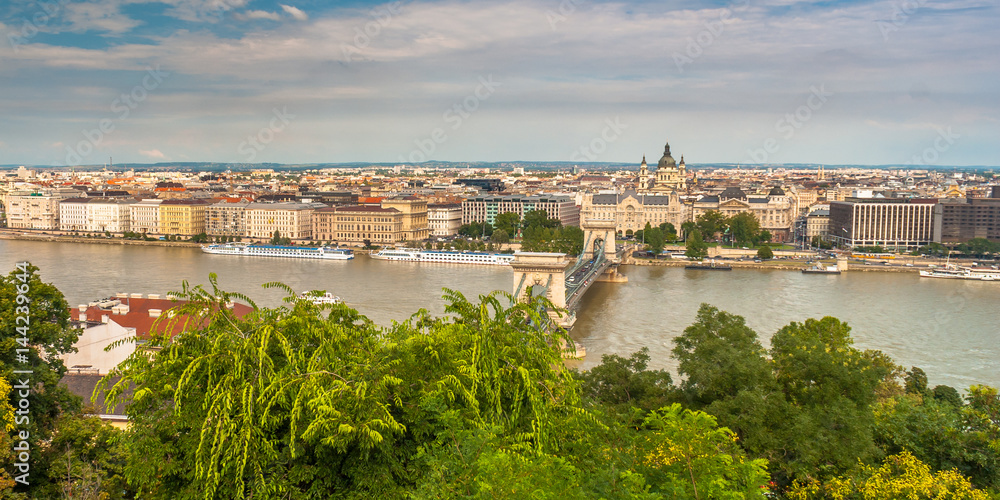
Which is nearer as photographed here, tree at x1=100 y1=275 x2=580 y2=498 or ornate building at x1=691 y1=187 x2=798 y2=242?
tree at x1=100 y1=275 x2=580 y2=498

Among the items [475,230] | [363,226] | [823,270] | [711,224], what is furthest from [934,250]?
[363,226]

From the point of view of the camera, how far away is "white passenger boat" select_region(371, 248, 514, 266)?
28.8m

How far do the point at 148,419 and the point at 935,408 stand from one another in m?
5.16

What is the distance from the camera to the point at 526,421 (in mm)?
4215

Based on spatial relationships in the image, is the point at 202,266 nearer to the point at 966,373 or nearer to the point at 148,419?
the point at 966,373

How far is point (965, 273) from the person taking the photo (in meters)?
26.0

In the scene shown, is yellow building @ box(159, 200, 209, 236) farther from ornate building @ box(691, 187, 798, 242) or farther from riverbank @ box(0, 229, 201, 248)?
ornate building @ box(691, 187, 798, 242)

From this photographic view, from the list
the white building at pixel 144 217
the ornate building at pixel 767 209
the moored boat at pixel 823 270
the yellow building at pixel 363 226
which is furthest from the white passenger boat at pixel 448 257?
the ornate building at pixel 767 209

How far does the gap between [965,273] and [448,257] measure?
17.0m

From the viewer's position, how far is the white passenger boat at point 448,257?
1133 inches

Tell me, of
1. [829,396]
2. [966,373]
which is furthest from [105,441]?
[966,373]

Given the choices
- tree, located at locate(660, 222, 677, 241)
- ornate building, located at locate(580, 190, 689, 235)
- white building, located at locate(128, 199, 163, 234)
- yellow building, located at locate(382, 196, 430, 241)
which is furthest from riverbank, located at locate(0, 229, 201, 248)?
tree, located at locate(660, 222, 677, 241)

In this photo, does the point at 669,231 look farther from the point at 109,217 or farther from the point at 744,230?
the point at 109,217

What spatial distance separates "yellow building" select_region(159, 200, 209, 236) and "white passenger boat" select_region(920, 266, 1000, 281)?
3130 centimetres
